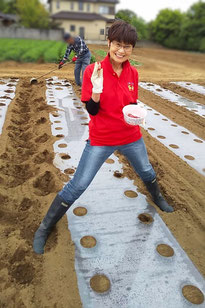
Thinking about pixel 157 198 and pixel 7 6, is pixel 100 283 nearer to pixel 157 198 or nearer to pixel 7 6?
pixel 157 198

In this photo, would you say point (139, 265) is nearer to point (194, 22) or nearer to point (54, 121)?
point (54, 121)

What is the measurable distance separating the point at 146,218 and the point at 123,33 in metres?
1.44

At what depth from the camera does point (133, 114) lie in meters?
1.64

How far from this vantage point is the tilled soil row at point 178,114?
414 cm

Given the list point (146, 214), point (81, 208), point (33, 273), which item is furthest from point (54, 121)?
point (33, 273)

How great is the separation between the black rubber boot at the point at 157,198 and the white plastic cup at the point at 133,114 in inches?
27.0

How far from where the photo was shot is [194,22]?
2859 centimetres

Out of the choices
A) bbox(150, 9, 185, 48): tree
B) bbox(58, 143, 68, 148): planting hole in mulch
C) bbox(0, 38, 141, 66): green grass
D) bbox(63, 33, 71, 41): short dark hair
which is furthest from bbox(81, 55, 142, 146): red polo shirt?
bbox(150, 9, 185, 48): tree

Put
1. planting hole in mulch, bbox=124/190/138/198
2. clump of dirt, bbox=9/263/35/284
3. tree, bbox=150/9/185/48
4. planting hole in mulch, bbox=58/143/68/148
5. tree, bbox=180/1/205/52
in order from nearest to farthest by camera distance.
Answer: clump of dirt, bbox=9/263/35/284 < planting hole in mulch, bbox=124/190/138/198 < planting hole in mulch, bbox=58/143/68/148 < tree, bbox=180/1/205/52 < tree, bbox=150/9/185/48

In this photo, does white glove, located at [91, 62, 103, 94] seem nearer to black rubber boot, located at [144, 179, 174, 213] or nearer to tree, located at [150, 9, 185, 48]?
black rubber boot, located at [144, 179, 174, 213]

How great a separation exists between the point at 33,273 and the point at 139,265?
0.71 m

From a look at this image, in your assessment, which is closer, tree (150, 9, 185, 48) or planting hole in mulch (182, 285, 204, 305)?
planting hole in mulch (182, 285, 204, 305)

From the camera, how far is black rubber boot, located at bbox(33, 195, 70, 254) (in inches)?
67.7

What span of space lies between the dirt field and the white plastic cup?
1.55ft
